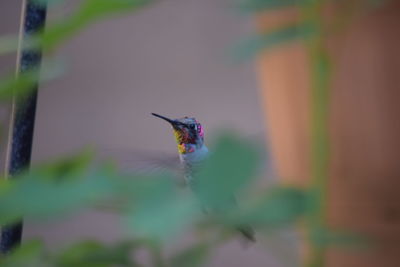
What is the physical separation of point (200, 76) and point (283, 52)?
1.37m

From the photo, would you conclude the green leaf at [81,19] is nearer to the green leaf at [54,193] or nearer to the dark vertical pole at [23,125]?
the green leaf at [54,193]

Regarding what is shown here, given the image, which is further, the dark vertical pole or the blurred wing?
the blurred wing

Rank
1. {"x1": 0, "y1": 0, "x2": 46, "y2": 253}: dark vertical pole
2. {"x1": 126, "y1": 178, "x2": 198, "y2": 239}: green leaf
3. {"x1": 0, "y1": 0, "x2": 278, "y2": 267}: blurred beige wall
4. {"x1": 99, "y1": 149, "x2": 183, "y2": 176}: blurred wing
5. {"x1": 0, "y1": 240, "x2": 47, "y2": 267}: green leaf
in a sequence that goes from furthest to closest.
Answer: {"x1": 0, "y1": 0, "x2": 278, "y2": 267}: blurred beige wall, {"x1": 99, "y1": 149, "x2": 183, "y2": 176}: blurred wing, {"x1": 0, "y1": 0, "x2": 46, "y2": 253}: dark vertical pole, {"x1": 0, "y1": 240, "x2": 47, "y2": 267}: green leaf, {"x1": 126, "y1": 178, "x2": 198, "y2": 239}: green leaf

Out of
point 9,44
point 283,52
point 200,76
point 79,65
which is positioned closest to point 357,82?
point 283,52

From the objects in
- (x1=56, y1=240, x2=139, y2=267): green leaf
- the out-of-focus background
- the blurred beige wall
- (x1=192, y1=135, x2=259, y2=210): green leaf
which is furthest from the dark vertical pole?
the blurred beige wall

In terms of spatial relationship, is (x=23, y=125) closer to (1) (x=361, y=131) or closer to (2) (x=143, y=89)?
(1) (x=361, y=131)

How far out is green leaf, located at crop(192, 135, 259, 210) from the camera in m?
0.18

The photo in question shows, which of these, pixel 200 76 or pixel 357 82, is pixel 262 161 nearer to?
pixel 357 82

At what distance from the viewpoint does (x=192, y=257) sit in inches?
10.1

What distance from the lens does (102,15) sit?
23 centimetres

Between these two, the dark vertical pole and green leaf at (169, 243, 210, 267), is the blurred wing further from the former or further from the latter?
green leaf at (169, 243, 210, 267)

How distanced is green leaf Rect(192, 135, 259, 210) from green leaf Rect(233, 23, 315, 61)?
0.05m

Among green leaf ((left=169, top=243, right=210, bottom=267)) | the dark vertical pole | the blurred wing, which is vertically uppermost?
the dark vertical pole

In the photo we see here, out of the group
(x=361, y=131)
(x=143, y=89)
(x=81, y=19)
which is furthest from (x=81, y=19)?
(x=143, y=89)
